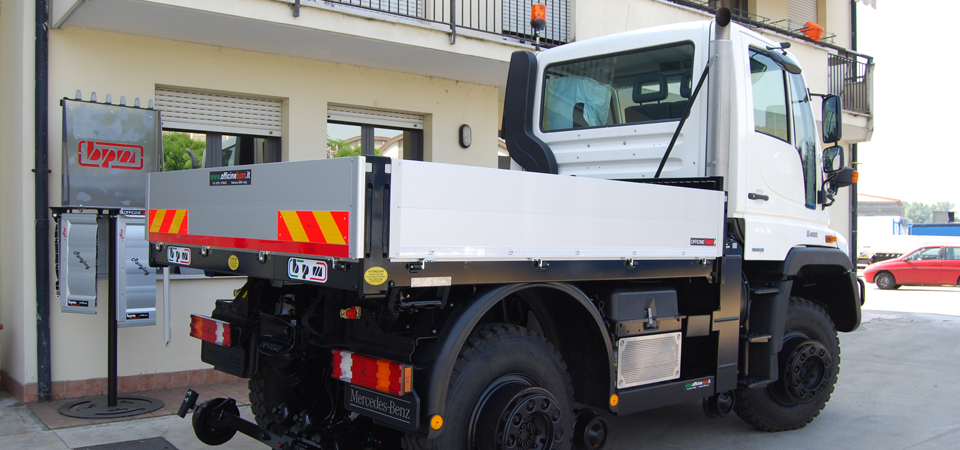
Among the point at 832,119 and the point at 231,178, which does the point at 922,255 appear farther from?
the point at 231,178

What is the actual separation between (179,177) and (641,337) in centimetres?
275

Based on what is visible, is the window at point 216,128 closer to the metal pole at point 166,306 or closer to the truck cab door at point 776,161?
the metal pole at point 166,306

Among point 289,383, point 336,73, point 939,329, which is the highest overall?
point 336,73

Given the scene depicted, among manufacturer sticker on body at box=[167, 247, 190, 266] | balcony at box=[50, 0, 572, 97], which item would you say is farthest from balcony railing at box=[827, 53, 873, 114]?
manufacturer sticker on body at box=[167, 247, 190, 266]

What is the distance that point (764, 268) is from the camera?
511 cm

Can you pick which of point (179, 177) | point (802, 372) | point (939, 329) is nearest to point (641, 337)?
point (802, 372)

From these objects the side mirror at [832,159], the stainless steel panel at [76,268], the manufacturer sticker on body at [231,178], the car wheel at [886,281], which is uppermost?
the side mirror at [832,159]

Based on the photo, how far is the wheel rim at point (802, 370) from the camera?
5.18 meters

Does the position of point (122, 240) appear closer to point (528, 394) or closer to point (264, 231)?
point (264, 231)

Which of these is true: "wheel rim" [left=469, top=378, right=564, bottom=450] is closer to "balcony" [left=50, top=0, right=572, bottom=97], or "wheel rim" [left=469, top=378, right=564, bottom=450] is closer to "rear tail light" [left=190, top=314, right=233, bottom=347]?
"rear tail light" [left=190, top=314, right=233, bottom=347]

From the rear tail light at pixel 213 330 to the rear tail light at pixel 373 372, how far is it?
2.68 ft

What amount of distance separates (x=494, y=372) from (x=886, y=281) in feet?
73.7

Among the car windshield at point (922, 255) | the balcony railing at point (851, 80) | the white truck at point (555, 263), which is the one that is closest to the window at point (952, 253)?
the car windshield at point (922, 255)

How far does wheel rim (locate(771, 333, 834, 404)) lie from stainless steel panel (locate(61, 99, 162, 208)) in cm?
518
